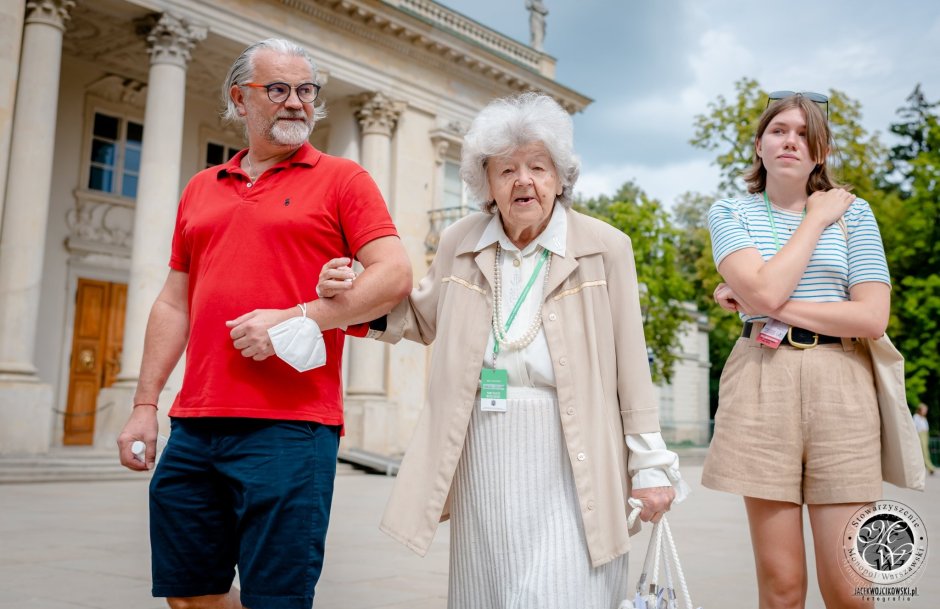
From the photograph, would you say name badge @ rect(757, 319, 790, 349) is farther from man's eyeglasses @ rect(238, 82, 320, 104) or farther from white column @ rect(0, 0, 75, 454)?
white column @ rect(0, 0, 75, 454)

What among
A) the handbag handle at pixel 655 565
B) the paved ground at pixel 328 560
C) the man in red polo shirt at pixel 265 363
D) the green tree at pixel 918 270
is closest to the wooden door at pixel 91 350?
the paved ground at pixel 328 560

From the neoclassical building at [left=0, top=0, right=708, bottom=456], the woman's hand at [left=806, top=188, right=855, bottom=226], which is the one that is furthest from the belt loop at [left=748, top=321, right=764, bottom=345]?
the neoclassical building at [left=0, top=0, right=708, bottom=456]

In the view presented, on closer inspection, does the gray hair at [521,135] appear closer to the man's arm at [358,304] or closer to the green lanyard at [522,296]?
the green lanyard at [522,296]

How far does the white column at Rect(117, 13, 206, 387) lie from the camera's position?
52.1 ft

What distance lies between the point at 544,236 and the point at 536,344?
1.26 feet

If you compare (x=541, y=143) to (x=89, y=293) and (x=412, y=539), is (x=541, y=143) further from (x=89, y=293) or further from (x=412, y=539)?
(x=89, y=293)

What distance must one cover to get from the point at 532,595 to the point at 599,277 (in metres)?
1.03

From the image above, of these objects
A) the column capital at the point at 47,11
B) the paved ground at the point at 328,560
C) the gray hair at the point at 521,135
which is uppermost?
the column capital at the point at 47,11

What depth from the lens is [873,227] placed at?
3.08 meters

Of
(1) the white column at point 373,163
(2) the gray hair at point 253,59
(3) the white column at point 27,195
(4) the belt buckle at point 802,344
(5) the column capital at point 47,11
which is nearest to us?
(4) the belt buckle at point 802,344

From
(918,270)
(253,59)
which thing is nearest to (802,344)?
(253,59)

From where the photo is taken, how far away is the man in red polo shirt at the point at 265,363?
105 inches

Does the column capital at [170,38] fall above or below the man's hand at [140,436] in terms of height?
above

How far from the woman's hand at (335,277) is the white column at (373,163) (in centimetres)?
1796
